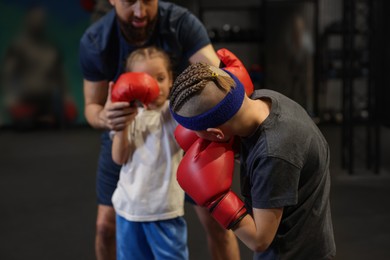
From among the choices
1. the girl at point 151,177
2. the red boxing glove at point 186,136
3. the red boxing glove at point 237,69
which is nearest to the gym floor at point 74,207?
the girl at point 151,177

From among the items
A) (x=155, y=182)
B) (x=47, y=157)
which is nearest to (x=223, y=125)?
(x=155, y=182)

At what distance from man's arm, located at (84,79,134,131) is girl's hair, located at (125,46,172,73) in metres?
0.13

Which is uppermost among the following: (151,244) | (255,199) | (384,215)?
(255,199)

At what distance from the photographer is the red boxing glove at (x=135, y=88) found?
1.56 m

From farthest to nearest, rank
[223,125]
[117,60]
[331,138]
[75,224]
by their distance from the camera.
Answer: [331,138], [75,224], [117,60], [223,125]

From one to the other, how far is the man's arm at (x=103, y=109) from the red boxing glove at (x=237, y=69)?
349 millimetres

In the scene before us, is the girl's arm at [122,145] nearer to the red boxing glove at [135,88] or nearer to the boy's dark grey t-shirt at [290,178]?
the red boxing glove at [135,88]

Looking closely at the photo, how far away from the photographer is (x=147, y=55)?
1713 mm

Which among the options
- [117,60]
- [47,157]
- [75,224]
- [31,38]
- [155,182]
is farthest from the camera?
[31,38]

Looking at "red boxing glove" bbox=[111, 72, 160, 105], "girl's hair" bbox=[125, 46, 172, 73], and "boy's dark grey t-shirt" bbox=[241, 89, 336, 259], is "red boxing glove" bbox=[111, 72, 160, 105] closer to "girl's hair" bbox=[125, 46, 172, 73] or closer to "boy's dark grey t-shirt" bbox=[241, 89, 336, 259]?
"girl's hair" bbox=[125, 46, 172, 73]

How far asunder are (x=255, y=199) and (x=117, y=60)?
3.31 ft

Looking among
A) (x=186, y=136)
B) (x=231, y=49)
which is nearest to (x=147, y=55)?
(x=186, y=136)

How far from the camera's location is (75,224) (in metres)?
3.31

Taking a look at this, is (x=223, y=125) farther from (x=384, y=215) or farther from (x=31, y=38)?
(x=31, y=38)
